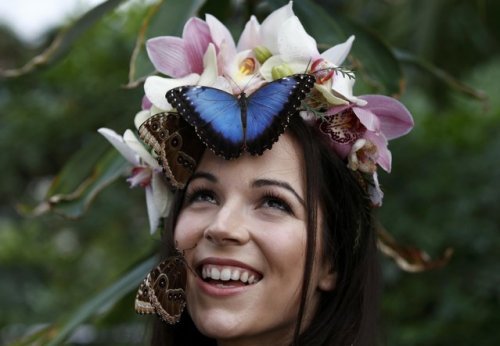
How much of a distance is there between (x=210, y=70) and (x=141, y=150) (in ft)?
0.82

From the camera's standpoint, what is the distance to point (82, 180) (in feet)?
8.20

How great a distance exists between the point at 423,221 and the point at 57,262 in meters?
2.72

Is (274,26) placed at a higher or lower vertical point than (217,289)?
higher

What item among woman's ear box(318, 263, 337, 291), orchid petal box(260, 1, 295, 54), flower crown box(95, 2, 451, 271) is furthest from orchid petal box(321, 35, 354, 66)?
woman's ear box(318, 263, 337, 291)

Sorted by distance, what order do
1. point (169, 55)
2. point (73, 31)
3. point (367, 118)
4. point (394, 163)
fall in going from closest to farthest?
point (367, 118), point (169, 55), point (73, 31), point (394, 163)

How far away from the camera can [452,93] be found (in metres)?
4.41

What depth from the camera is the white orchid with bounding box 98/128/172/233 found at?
2006 millimetres

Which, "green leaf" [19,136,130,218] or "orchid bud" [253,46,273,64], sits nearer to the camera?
"orchid bud" [253,46,273,64]

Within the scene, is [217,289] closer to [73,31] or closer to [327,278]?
[327,278]

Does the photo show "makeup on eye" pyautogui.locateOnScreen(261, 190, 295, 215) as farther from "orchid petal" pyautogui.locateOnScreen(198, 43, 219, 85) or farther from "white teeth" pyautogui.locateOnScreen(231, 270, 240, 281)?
"orchid petal" pyautogui.locateOnScreen(198, 43, 219, 85)

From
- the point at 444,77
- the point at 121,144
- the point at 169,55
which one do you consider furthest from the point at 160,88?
the point at 444,77

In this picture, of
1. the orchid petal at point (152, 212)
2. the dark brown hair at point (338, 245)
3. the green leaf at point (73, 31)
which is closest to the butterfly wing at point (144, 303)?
the dark brown hair at point (338, 245)

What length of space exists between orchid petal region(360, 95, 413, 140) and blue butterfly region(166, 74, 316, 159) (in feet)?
0.62

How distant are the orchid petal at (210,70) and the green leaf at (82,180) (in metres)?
0.45
